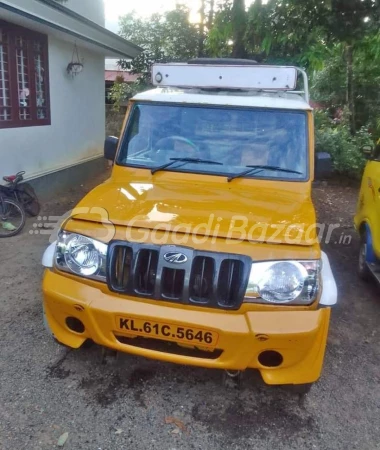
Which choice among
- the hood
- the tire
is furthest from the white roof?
the tire

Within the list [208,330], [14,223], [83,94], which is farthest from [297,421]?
[83,94]

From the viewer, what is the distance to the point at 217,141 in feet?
12.3

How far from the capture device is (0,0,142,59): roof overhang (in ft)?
20.5

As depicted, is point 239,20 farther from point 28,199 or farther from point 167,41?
point 167,41

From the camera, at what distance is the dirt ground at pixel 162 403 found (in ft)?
8.75

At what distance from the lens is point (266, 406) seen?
9.86 feet

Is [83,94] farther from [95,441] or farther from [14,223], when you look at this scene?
[95,441]

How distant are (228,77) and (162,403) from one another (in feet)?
9.72

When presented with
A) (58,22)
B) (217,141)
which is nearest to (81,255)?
(217,141)

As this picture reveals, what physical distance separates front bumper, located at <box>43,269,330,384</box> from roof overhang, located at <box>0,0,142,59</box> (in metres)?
4.92

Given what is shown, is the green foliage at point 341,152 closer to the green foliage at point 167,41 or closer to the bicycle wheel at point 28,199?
the green foliage at point 167,41

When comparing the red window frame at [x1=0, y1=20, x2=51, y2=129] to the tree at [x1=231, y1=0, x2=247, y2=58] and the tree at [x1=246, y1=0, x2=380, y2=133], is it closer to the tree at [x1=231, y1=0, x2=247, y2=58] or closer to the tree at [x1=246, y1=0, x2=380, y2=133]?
the tree at [x1=231, y1=0, x2=247, y2=58]

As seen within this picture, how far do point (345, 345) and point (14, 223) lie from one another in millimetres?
5073

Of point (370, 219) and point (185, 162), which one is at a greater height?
point (185, 162)
